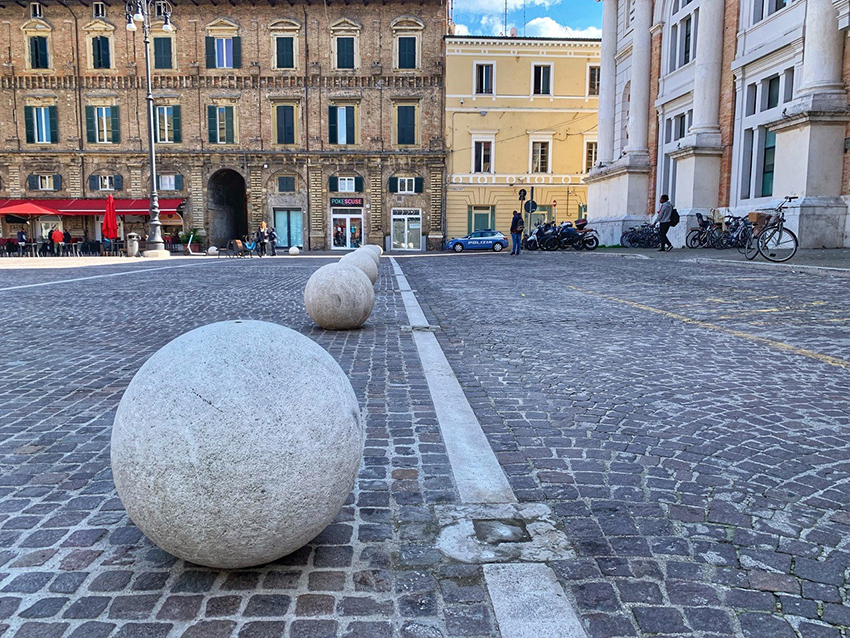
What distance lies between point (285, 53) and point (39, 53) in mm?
14814

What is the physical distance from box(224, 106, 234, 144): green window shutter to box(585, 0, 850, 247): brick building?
21.6m

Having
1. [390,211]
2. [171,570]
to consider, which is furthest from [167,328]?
[390,211]

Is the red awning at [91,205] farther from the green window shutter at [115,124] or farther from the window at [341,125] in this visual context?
the window at [341,125]

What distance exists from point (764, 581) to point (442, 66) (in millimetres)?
41168

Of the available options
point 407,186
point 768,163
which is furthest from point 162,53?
point 768,163

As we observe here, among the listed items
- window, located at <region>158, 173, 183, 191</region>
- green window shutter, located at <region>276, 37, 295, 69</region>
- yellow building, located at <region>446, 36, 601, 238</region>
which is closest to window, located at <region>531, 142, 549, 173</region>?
yellow building, located at <region>446, 36, 601, 238</region>

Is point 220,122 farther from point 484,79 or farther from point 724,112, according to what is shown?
point 724,112

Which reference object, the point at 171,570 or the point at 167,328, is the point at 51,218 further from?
the point at 171,570

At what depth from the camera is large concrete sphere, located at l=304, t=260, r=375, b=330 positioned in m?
7.14

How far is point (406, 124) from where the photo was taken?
40500 mm

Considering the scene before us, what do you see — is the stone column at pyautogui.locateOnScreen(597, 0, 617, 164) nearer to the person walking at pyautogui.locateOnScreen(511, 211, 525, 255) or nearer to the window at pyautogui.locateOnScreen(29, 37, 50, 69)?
the person walking at pyautogui.locateOnScreen(511, 211, 525, 255)

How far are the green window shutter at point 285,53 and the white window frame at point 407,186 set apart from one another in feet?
31.2

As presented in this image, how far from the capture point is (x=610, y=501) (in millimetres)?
2867

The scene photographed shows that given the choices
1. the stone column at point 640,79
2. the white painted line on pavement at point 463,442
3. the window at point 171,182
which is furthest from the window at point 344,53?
the white painted line on pavement at point 463,442
